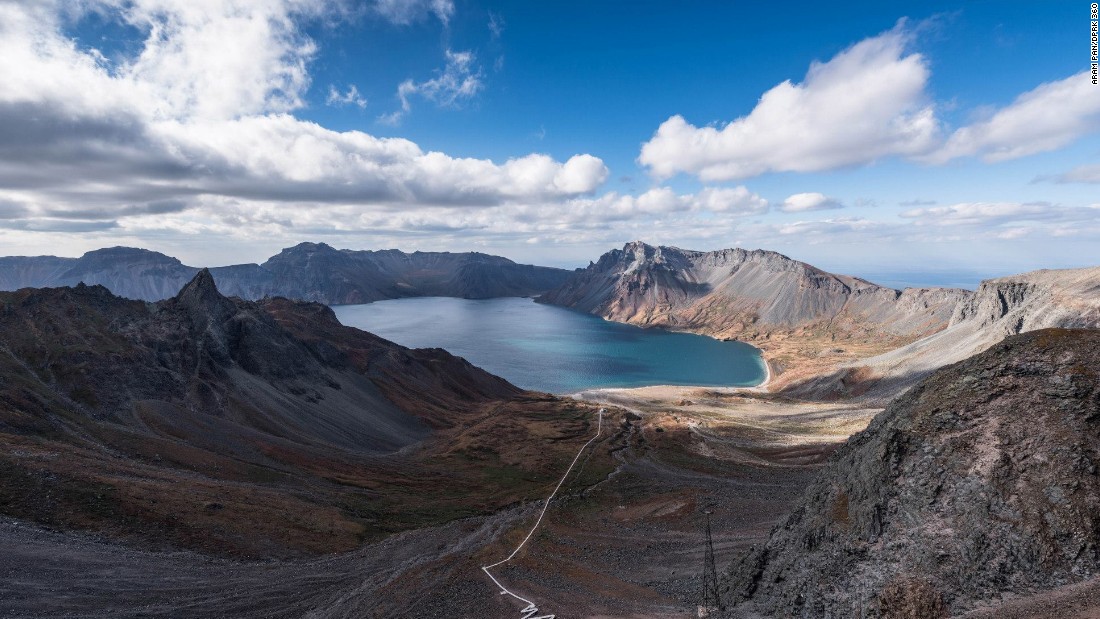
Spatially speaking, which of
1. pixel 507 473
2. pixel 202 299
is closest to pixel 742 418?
pixel 507 473

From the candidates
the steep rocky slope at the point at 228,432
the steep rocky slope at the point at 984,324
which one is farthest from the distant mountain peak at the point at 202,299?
the steep rocky slope at the point at 984,324

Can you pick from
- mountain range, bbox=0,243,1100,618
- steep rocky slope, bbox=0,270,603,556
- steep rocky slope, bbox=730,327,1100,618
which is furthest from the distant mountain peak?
steep rocky slope, bbox=730,327,1100,618

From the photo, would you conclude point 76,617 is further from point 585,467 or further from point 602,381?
point 602,381

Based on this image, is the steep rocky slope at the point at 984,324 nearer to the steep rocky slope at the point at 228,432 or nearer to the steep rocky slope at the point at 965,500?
the steep rocky slope at the point at 228,432

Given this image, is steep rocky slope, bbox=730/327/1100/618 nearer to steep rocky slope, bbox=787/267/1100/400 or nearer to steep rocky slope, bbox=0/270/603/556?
steep rocky slope, bbox=0/270/603/556

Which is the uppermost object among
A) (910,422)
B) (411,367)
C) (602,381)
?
(910,422)

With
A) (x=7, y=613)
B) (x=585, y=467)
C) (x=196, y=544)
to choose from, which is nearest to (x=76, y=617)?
(x=7, y=613)

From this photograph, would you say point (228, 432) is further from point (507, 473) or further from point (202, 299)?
point (202, 299)
